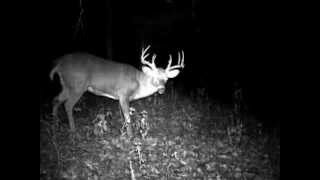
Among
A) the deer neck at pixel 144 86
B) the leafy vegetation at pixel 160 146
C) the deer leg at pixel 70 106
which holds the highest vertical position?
the deer neck at pixel 144 86

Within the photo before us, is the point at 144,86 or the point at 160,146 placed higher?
the point at 144,86

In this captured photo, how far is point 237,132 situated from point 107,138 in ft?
7.60

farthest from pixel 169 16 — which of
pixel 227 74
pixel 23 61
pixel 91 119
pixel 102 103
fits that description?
pixel 23 61

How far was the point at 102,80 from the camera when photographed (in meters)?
6.66

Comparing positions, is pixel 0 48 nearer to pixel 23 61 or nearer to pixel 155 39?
pixel 23 61

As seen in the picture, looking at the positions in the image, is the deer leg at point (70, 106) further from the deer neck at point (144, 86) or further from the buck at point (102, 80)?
the deer neck at point (144, 86)

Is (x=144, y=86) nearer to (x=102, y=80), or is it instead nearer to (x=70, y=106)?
(x=102, y=80)

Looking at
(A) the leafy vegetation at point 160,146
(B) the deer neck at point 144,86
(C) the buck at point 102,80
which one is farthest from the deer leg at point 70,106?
(B) the deer neck at point 144,86

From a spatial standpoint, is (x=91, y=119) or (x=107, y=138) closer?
(x=107, y=138)

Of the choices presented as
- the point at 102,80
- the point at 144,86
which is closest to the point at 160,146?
the point at 144,86

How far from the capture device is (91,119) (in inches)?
275

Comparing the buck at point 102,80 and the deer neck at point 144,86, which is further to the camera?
the deer neck at point 144,86

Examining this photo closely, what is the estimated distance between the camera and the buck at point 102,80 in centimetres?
638

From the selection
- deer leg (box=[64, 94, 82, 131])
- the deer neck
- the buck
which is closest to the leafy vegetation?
deer leg (box=[64, 94, 82, 131])
